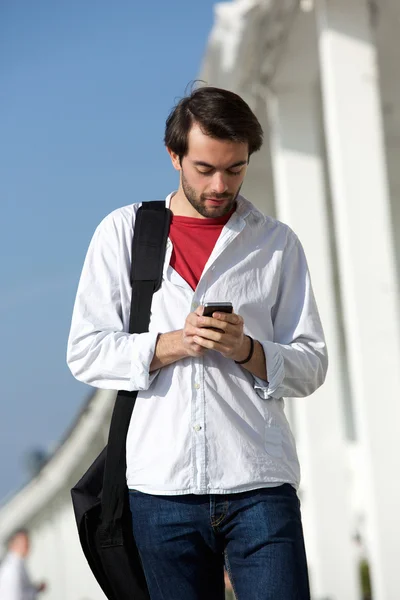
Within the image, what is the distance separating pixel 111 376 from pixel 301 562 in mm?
608

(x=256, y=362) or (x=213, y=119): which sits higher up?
(x=213, y=119)

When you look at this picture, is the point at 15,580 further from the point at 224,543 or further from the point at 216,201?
the point at 216,201

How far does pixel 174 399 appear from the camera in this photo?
2.47m

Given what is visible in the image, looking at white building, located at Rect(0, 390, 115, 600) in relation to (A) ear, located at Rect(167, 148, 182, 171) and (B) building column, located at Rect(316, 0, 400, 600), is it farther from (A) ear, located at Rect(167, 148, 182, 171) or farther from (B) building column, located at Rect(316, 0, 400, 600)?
(A) ear, located at Rect(167, 148, 182, 171)

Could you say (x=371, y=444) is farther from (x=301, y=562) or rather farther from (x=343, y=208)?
(x=301, y=562)

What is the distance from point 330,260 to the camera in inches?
362

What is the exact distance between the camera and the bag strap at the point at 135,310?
2.51m

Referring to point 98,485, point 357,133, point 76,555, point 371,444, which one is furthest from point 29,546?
point 98,485

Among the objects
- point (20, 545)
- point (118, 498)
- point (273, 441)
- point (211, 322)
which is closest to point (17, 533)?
point (20, 545)

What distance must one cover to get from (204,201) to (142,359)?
0.41 m

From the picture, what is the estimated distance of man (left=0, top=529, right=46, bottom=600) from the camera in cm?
868

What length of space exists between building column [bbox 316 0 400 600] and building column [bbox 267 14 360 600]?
1.91 meters

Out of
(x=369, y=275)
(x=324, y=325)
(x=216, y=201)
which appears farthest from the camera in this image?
(x=324, y=325)

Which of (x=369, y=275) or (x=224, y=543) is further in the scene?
(x=369, y=275)
